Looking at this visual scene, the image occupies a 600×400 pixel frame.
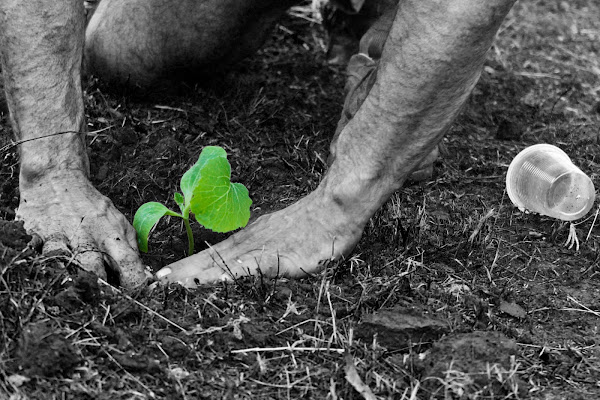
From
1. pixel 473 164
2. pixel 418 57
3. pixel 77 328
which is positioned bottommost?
pixel 473 164

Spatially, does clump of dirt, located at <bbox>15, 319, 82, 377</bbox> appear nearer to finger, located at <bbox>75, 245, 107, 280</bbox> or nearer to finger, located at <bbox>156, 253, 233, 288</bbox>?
finger, located at <bbox>75, 245, 107, 280</bbox>

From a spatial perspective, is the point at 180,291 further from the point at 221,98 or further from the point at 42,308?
the point at 221,98

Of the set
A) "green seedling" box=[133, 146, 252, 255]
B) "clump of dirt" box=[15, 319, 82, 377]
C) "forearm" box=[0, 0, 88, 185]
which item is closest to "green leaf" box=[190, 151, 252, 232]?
"green seedling" box=[133, 146, 252, 255]

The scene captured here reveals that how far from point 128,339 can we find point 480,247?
3.35ft

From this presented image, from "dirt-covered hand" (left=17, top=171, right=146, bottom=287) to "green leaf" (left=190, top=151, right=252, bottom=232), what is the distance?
0.61 ft

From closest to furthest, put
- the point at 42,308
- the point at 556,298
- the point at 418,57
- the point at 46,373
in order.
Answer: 1. the point at 46,373
2. the point at 42,308
3. the point at 418,57
4. the point at 556,298

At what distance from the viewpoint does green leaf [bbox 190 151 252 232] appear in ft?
7.03

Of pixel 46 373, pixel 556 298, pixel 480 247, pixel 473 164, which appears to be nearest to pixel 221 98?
pixel 473 164

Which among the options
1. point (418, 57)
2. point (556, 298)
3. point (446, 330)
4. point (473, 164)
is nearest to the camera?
point (446, 330)

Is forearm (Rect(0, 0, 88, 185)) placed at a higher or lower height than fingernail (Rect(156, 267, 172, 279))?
higher

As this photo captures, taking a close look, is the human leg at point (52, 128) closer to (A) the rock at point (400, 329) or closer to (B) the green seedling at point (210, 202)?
(B) the green seedling at point (210, 202)

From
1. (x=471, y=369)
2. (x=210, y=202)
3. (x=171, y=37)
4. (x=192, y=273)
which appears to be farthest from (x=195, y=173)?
(x=171, y=37)

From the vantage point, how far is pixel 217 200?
217 centimetres

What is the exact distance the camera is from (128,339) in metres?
1.83
